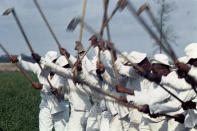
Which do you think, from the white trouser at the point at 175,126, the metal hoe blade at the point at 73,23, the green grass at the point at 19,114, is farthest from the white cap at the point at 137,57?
the green grass at the point at 19,114

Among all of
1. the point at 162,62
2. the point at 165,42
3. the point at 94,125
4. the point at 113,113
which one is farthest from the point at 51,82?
the point at 165,42

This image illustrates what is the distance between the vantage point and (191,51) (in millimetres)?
6438

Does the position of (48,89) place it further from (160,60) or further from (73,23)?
(73,23)

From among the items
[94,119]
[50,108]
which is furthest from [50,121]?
[94,119]

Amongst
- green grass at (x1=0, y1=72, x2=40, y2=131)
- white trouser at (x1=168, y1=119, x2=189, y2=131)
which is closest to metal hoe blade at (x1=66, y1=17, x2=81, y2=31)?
white trouser at (x1=168, y1=119, x2=189, y2=131)

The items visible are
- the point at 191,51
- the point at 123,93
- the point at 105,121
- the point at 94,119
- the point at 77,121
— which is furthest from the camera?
the point at 94,119

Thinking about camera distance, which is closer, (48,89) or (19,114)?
(48,89)

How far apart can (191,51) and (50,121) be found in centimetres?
547

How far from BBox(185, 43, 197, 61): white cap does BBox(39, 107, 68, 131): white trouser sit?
525cm

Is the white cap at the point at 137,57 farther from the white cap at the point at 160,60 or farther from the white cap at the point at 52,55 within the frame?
the white cap at the point at 52,55

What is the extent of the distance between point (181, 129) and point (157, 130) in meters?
0.47

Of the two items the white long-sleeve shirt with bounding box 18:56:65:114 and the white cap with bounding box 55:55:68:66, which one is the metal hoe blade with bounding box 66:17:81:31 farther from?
the white long-sleeve shirt with bounding box 18:56:65:114

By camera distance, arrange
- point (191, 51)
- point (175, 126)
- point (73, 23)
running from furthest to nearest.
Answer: point (175, 126), point (73, 23), point (191, 51)

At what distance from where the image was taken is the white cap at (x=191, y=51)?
20.8 ft
